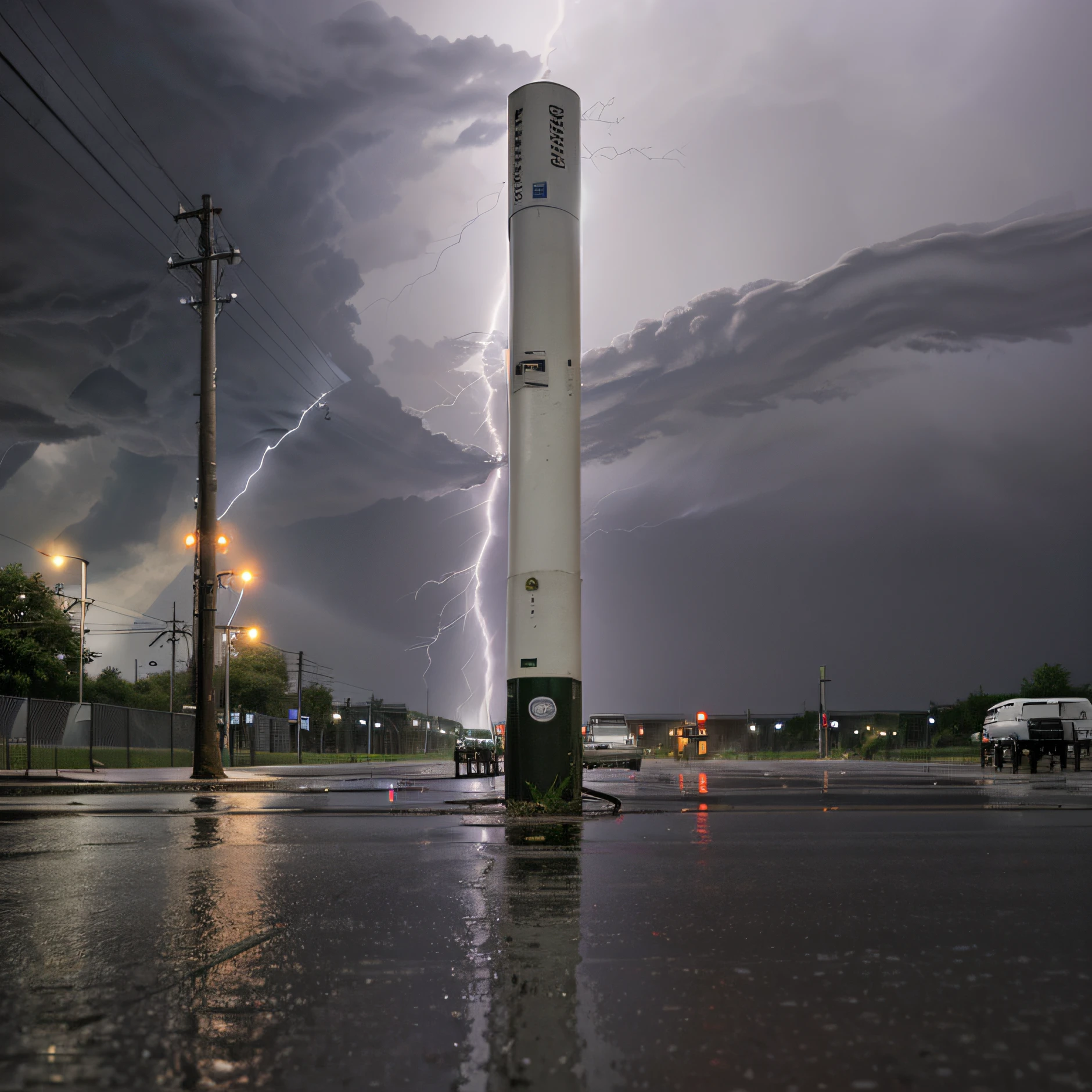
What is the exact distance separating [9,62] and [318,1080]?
15.8 metres

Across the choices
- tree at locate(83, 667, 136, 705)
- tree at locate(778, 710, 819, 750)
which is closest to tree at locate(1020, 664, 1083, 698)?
tree at locate(778, 710, 819, 750)

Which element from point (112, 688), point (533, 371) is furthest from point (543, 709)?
point (112, 688)

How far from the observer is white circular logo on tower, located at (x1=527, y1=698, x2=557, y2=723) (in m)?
10.4

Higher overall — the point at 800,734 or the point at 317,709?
the point at 317,709

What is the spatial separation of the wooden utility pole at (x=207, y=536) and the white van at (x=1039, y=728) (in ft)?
72.1

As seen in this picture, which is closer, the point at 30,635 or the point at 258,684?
the point at 30,635

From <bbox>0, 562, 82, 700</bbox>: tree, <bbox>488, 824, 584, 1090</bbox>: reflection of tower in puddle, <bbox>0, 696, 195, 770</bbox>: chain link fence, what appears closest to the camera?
<bbox>488, 824, 584, 1090</bbox>: reflection of tower in puddle

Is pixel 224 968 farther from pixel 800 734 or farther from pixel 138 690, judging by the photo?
pixel 800 734

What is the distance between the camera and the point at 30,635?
60.5m

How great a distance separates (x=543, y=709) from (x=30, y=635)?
59.1 metres

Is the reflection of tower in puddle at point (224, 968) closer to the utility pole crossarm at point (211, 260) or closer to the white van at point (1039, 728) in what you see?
→ the utility pole crossarm at point (211, 260)

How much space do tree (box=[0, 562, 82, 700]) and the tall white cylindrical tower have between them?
184ft

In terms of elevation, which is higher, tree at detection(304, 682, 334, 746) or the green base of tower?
the green base of tower

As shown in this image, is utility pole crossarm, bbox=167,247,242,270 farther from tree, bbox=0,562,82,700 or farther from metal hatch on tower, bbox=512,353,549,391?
tree, bbox=0,562,82,700
